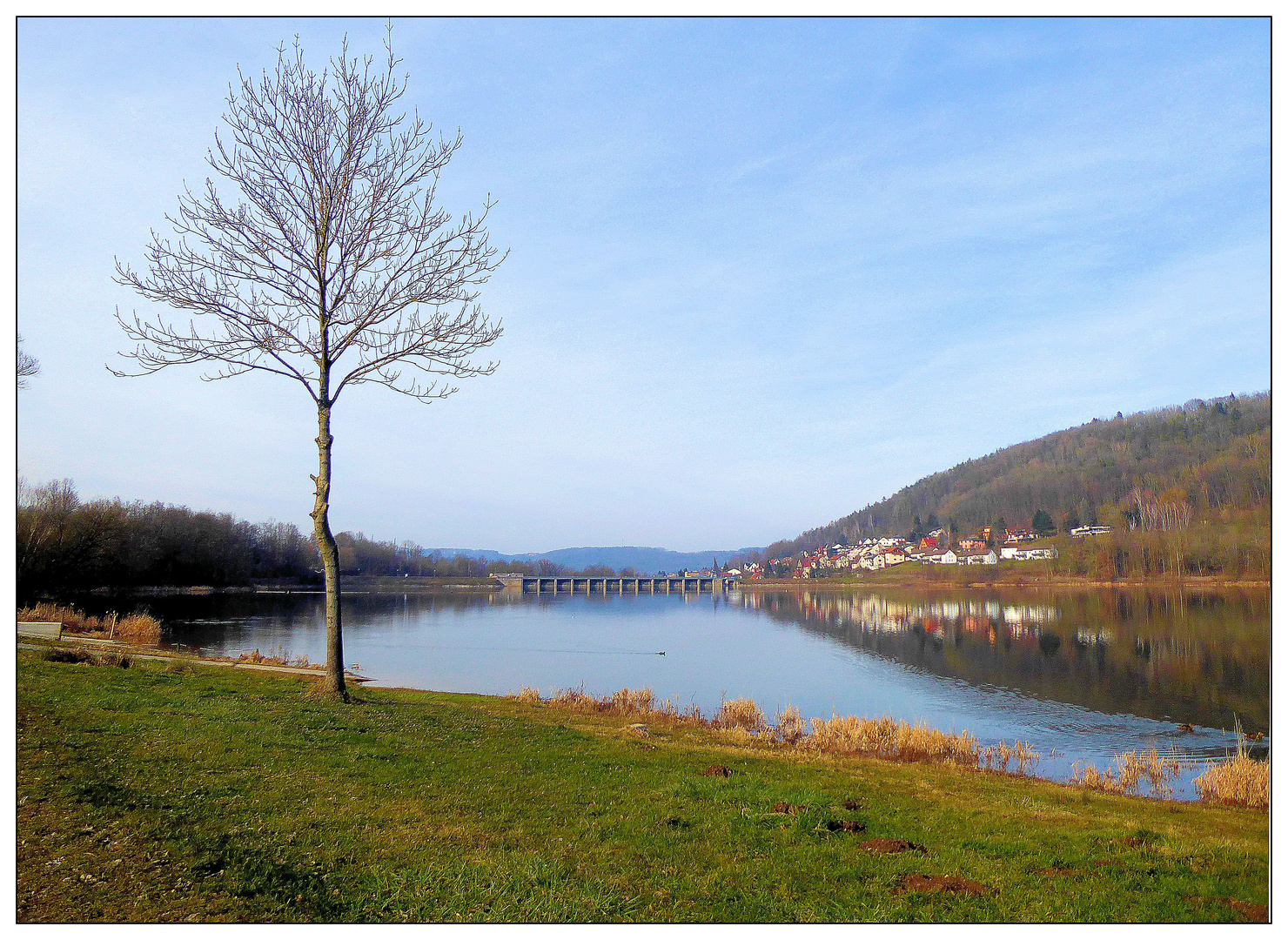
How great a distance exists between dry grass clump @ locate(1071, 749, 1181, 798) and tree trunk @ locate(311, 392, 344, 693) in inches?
665

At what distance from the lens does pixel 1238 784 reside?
15.3m

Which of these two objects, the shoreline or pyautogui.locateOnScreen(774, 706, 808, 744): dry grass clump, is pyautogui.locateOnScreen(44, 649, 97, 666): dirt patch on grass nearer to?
pyautogui.locateOnScreen(774, 706, 808, 744): dry grass clump

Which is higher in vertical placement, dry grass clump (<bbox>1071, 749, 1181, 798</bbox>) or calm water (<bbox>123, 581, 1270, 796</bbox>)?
dry grass clump (<bbox>1071, 749, 1181, 798</bbox>)

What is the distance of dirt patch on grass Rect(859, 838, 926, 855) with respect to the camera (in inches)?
306

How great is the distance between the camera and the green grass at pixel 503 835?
5637mm

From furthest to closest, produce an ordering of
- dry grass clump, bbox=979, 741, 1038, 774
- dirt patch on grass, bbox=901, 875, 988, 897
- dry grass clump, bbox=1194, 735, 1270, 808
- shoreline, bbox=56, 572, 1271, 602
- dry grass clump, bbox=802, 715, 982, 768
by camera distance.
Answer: shoreline, bbox=56, 572, 1271, 602 → dry grass clump, bbox=802, 715, 982, 768 → dry grass clump, bbox=979, 741, 1038, 774 → dry grass clump, bbox=1194, 735, 1270, 808 → dirt patch on grass, bbox=901, 875, 988, 897

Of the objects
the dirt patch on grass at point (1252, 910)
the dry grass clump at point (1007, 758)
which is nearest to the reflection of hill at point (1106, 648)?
the dry grass clump at point (1007, 758)

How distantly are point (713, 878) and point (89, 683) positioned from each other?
13985 mm

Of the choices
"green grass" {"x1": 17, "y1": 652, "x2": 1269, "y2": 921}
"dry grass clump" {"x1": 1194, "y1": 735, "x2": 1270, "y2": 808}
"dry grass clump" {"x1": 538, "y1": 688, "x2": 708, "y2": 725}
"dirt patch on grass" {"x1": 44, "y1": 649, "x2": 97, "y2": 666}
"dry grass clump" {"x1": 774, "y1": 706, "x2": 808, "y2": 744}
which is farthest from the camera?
"dry grass clump" {"x1": 538, "y1": 688, "x2": 708, "y2": 725}

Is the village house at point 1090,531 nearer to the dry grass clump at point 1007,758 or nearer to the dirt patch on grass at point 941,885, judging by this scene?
the dry grass clump at point 1007,758

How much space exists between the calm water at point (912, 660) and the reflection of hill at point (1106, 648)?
17cm

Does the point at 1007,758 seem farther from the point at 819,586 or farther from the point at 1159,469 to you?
the point at 819,586

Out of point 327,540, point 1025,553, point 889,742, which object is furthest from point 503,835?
point 1025,553

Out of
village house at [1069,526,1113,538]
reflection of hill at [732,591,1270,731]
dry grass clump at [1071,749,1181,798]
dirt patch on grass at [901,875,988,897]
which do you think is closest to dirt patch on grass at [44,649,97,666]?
dirt patch on grass at [901,875,988,897]
